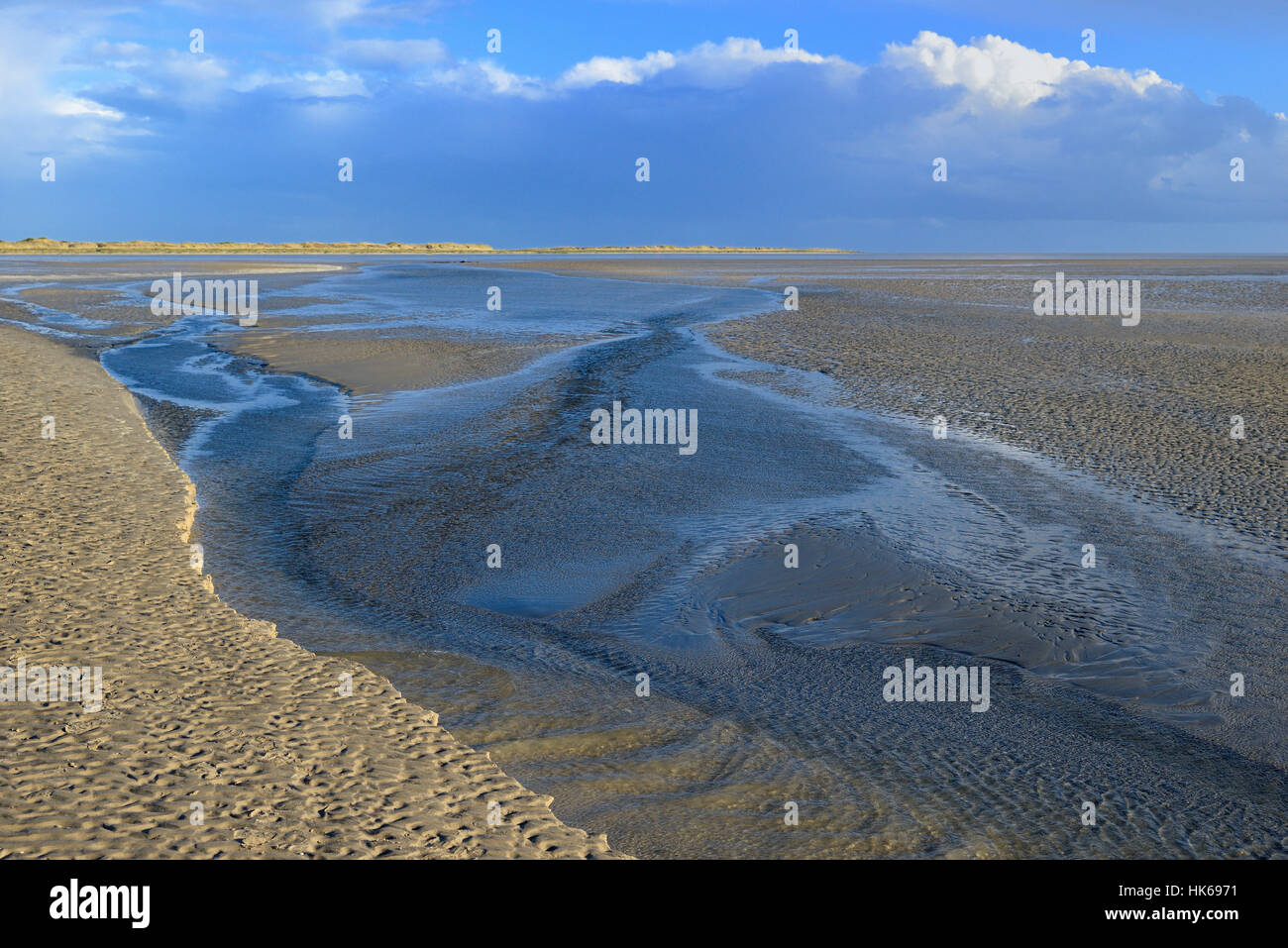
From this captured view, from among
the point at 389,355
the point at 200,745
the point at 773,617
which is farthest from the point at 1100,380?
the point at 200,745

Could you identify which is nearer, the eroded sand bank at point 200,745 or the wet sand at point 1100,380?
the eroded sand bank at point 200,745

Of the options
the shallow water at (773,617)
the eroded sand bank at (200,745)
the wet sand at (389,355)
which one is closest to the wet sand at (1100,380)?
the shallow water at (773,617)

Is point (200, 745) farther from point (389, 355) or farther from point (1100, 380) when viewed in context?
point (389, 355)

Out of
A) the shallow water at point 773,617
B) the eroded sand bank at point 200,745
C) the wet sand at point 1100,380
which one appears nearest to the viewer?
the eroded sand bank at point 200,745

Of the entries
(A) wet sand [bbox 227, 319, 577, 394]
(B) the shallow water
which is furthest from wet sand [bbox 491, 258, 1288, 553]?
(A) wet sand [bbox 227, 319, 577, 394]

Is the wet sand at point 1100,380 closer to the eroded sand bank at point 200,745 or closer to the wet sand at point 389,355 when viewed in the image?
the wet sand at point 389,355
